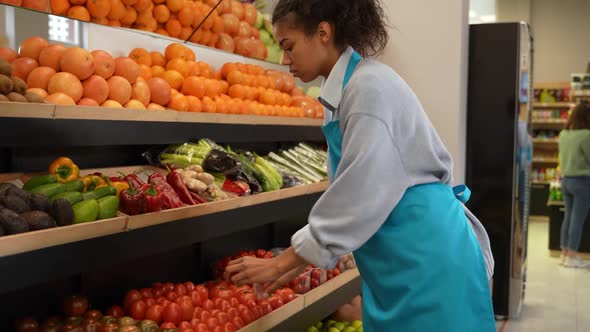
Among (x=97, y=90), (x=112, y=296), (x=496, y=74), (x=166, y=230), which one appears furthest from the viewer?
(x=496, y=74)

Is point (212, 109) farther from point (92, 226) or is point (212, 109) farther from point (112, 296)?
point (92, 226)

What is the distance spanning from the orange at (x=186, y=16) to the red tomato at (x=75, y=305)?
5.35 feet

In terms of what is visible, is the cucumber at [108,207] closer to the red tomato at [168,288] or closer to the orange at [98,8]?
the red tomato at [168,288]

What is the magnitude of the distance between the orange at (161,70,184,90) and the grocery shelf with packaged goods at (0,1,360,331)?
15mm

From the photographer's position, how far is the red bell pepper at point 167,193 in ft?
8.83

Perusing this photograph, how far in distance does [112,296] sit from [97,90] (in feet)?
3.06

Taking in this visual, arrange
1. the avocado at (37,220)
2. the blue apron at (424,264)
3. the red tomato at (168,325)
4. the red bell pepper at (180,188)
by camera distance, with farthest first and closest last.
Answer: the red bell pepper at (180,188) < the red tomato at (168,325) < the avocado at (37,220) < the blue apron at (424,264)

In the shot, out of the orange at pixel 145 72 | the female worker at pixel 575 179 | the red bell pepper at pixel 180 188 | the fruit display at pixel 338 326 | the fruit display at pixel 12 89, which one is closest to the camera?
the fruit display at pixel 12 89

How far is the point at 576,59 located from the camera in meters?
15.0

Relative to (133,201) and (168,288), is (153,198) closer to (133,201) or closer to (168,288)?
(133,201)

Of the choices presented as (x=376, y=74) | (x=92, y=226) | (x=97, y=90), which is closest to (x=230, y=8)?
(x=97, y=90)

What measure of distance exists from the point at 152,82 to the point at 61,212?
123 centimetres

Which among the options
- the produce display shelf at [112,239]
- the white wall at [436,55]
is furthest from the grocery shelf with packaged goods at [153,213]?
the white wall at [436,55]

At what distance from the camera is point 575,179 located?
8602 millimetres
